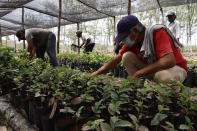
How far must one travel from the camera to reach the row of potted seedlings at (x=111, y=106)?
831 mm

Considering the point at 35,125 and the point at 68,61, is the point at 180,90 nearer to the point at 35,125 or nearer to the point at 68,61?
the point at 35,125

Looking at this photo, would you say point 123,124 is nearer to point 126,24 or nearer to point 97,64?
point 126,24

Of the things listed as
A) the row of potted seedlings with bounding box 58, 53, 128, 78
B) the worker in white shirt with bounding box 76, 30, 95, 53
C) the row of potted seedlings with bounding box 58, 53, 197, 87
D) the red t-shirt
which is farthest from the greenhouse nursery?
the worker in white shirt with bounding box 76, 30, 95, 53

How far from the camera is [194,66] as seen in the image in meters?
3.54

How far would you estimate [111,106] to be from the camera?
2.91ft

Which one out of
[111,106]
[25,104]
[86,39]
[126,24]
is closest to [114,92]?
[111,106]

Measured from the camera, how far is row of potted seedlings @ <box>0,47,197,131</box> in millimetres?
831

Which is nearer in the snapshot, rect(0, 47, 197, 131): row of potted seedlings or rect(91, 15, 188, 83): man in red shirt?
rect(0, 47, 197, 131): row of potted seedlings

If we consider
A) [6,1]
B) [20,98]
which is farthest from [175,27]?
[6,1]

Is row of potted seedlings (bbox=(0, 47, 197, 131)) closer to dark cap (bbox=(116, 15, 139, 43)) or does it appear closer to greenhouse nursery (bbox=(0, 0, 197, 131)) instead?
greenhouse nursery (bbox=(0, 0, 197, 131))

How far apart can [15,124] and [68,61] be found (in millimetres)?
4758

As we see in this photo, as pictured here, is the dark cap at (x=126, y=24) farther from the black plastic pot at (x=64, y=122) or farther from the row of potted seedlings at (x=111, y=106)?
the black plastic pot at (x=64, y=122)

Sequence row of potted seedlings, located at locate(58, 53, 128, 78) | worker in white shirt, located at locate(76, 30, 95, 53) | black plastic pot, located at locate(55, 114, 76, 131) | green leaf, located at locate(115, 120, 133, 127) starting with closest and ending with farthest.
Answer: green leaf, located at locate(115, 120, 133, 127)
black plastic pot, located at locate(55, 114, 76, 131)
row of potted seedlings, located at locate(58, 53, 128, 78)
worker in white shirt, located at locate(76, 30, 95, 53)

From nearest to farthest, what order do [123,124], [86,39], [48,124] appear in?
[123,124], [48,124], [86,39]
